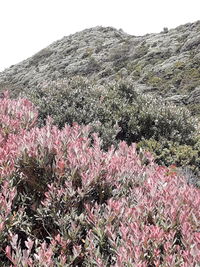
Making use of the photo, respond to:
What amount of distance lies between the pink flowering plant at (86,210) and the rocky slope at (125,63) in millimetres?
12890

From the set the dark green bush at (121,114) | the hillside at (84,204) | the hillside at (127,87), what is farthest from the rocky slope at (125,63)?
the hillside at (84,204)

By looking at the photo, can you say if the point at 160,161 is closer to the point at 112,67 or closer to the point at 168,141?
the point at 168,141

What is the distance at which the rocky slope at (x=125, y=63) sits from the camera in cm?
3338

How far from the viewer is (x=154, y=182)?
13.4 ft

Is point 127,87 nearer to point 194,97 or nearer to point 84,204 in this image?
point 84,204

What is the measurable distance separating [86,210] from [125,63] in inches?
1886

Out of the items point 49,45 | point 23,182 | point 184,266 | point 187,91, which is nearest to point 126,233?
point 184,266

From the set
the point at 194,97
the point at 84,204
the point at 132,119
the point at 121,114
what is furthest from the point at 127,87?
the point at 194,97

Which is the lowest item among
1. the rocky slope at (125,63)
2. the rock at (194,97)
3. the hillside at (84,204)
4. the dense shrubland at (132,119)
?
the rocky slope at (125,63)

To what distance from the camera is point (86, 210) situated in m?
3.56

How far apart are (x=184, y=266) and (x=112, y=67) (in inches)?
1908

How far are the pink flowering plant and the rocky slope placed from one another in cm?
1289

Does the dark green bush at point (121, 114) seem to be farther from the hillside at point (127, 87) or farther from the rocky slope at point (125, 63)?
the rocky slope at point (125, 63)

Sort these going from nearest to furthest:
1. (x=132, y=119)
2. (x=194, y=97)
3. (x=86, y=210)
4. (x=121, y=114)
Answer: (x=86, y=210) → (x=132, y=119) → (x=121, y=114) → (x=194, y=97)
